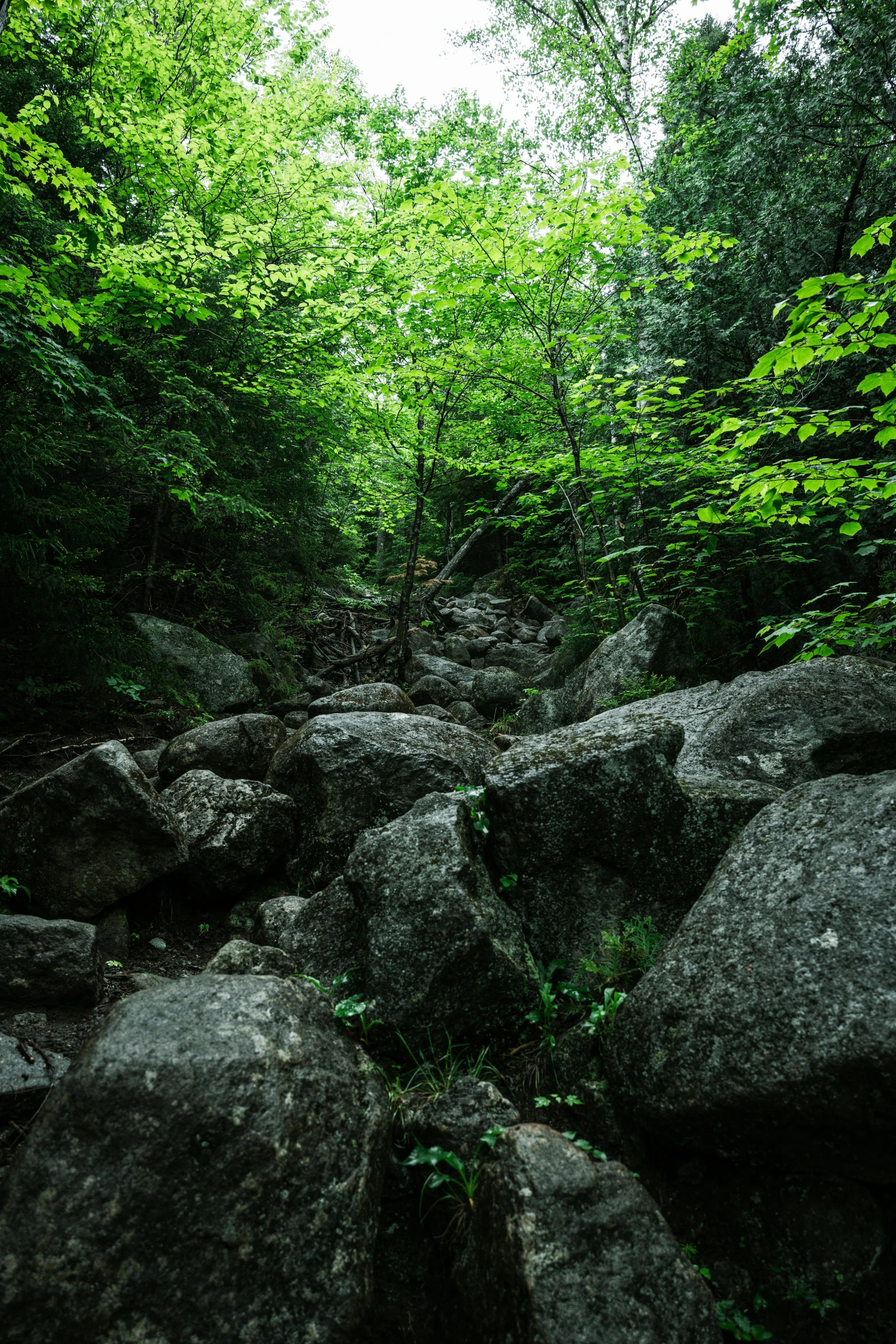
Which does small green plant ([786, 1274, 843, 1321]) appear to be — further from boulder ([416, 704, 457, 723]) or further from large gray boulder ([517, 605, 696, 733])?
boulder ([416, 704, 457, 723])

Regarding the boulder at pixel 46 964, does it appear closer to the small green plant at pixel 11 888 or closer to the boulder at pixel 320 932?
the small green plant at pixel 11 888

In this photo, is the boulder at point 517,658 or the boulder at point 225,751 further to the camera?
the boulder at point 517,658

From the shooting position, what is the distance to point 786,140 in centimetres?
952

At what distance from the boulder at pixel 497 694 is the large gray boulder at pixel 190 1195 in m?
8.91

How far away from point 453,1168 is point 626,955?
5.14ft

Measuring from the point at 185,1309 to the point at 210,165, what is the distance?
14.7 meters

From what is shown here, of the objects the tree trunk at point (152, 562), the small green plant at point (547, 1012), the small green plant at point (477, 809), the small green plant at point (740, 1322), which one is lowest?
the small green plant at point (740, 1322)

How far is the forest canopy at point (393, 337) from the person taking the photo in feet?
24.4

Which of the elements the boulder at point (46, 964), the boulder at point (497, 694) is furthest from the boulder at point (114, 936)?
the boulder at point (497, 694)

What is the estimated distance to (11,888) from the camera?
450 centimetres

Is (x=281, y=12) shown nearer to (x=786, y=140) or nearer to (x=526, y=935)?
(x=786, y=140)

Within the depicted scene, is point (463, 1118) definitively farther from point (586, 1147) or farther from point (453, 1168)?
point (586, 1147)

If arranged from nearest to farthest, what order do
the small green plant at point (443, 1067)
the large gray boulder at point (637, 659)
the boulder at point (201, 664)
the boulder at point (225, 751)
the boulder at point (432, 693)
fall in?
1. the small green plant at point (443, 1067)
2. the boulder at point (225, 751)
3. the large gray boulder at point (637, 659)
4. the boulder at point (201, 664)
5. the boulder at point (432, 693)

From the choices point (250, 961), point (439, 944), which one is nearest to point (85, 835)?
point (250, 961)
